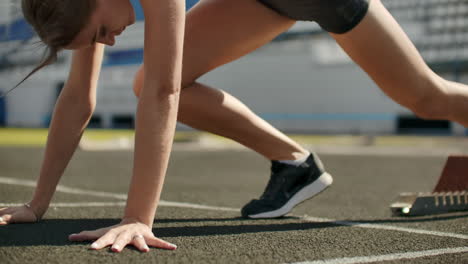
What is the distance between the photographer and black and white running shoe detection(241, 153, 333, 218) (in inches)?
106

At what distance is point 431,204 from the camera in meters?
2.88

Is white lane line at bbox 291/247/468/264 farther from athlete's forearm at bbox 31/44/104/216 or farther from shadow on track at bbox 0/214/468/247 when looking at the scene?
athlete's forearm at bbox 31/44/104/216

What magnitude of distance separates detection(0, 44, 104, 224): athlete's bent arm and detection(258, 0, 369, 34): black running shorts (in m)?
0.81

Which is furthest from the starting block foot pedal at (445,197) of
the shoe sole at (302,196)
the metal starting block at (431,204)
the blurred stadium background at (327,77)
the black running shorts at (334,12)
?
the blurred stadium background at (327,77)

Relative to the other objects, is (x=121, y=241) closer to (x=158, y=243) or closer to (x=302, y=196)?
(x=158, y=243)

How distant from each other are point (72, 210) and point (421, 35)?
31472mm

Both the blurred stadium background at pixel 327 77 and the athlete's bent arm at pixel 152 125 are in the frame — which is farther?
the blurred stadium background at pixel 327 77

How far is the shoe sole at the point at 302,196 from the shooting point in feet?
8.78

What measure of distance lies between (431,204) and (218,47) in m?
1.33

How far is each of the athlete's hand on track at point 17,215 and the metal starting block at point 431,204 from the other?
5.72 feet

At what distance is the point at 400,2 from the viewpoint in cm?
3409

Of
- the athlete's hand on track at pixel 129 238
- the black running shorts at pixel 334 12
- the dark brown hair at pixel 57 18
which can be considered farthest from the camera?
the black running shorts at pixel 334 12

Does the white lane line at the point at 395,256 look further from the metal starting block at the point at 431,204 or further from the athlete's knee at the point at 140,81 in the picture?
the athlete's knee at the point at 140,81

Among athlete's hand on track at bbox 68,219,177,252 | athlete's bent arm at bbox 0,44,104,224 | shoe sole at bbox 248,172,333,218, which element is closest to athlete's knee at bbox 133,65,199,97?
athlete's bent arm at bbox 0,44,104,224
